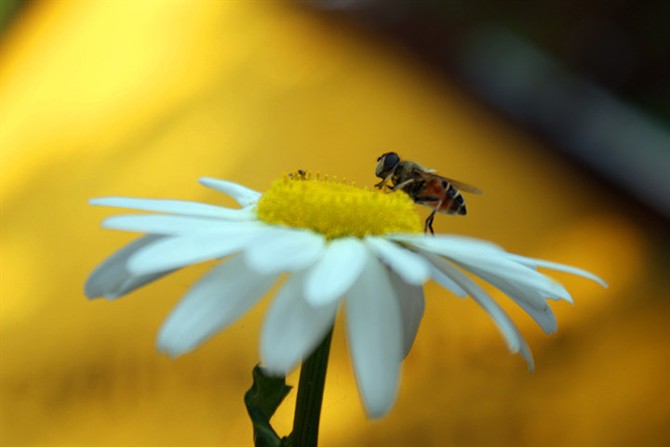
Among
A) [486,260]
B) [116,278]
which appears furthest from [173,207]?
[486,260]

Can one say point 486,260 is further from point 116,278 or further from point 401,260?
point 116,278

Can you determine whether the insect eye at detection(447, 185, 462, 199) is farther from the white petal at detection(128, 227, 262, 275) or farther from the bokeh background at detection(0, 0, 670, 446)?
the bokeh background at detection(0, 0, 670, 446)

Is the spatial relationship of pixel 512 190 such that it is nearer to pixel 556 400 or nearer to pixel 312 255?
pixel 556 400

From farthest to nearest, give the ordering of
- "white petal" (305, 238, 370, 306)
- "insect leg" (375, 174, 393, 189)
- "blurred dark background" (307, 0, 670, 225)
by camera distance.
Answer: "blurred dark background" (307, 0, 670, 225) < "insect leg" (375, 174, 393, 189) < "white petal" (305, 238, 370, 306)

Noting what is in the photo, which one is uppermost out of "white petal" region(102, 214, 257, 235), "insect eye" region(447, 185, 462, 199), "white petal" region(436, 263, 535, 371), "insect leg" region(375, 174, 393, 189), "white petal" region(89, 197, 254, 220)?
"white petal" region(436, 263, 535, 371)

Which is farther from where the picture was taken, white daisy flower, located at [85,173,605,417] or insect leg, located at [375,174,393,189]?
insect leg, located at [375,174,393,189]

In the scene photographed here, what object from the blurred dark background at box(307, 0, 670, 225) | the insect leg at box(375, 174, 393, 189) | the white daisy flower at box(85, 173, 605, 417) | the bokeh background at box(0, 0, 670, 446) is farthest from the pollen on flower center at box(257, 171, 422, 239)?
the blurred dark background at box(307, 0, 670, 225)
